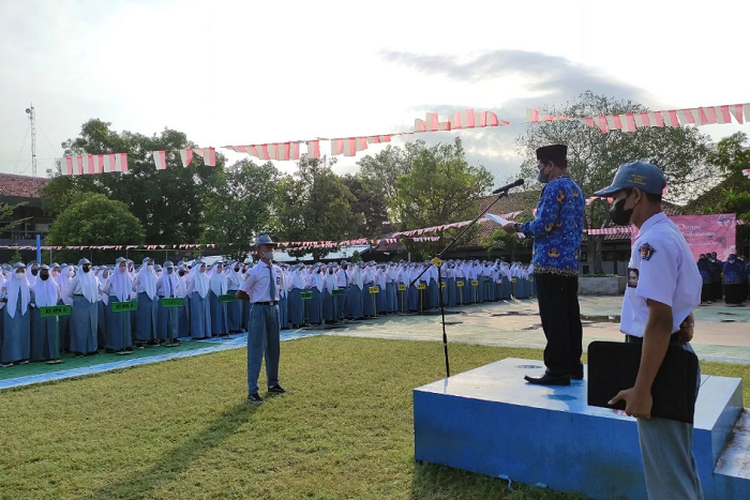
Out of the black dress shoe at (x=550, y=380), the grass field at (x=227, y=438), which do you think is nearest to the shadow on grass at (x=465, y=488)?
the grass field at (x=227, y=438)

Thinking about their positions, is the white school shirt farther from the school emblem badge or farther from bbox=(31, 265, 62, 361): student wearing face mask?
bbox=(31, 265, 62, 361): student wearing face mask

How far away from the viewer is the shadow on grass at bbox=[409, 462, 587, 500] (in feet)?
11.1

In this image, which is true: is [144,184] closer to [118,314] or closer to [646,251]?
[118,314]

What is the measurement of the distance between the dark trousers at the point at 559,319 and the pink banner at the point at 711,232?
19.0 meters

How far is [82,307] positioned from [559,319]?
9523mm

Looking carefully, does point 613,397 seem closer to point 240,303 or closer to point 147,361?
point 147,361

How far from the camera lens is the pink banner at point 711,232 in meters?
19.8

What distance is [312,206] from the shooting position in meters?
27.4

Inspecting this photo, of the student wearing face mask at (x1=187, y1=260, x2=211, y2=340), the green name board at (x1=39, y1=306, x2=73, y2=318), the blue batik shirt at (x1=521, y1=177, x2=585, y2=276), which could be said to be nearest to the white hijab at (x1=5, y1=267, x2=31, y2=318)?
the green name board at (x1=39, y1=306, x2=73, y2=318)

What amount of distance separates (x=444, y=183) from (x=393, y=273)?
10024 mm

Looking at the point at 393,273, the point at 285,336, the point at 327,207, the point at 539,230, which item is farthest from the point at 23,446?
the point at 327,207

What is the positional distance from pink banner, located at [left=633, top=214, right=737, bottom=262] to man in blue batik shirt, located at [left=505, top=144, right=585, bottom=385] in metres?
19.1

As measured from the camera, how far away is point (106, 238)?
1081 inches

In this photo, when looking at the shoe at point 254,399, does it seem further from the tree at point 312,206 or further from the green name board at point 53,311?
the tree at point 312,206
